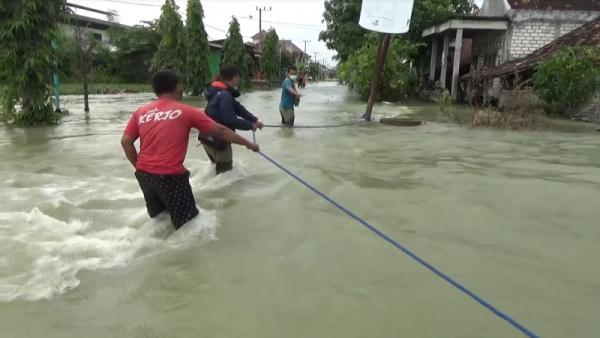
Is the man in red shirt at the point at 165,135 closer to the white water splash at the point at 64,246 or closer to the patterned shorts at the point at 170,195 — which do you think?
the patterned shorts at the point at 170,195

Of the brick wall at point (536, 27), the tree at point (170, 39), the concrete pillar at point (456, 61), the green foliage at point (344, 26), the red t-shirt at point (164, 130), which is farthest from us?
the green foliage at point (344, 26)

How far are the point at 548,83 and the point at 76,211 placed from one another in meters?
13.4

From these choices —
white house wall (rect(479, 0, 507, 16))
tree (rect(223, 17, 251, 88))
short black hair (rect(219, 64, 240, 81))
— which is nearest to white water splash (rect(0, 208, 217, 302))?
short black hair (rect(219, 64, 240, 81))

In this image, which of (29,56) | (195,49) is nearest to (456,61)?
Result: (195,49)

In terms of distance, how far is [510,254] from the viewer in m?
4.21

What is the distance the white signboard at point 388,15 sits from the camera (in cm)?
1197

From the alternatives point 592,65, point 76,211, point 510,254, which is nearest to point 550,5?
point 592,65

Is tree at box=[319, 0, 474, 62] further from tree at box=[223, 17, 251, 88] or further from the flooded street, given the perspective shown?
the flooded street

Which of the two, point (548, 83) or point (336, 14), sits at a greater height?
point (336, 14)

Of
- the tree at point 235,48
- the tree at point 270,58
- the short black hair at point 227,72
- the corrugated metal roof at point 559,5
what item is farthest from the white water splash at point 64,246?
the tree at point 270,58

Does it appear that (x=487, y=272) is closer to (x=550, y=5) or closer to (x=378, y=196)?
(x=378, y=196)

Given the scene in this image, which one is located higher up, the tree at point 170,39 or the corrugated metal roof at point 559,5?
the corrugated metal roof at point 559,5

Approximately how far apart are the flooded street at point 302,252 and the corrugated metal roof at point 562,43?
8.43 metres

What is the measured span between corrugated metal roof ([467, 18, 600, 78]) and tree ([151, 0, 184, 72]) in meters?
15.6
